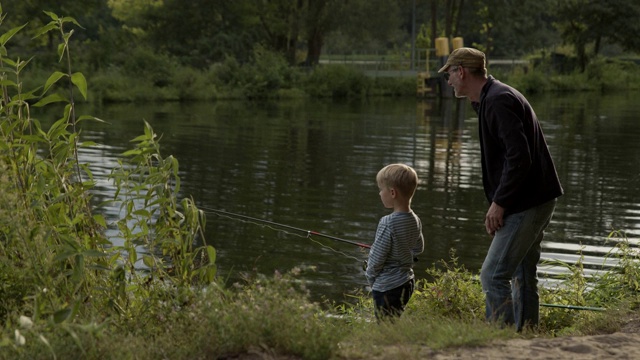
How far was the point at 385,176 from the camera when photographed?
633cm

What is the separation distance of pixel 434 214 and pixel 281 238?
120 inches

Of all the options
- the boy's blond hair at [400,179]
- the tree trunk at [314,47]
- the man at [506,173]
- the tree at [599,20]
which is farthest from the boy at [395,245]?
the tree at [599,20]

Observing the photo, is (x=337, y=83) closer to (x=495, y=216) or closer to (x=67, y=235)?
(x=495, y=216)

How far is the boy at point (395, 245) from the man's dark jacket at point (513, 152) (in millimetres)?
472

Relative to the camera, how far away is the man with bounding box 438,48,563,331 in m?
5.94

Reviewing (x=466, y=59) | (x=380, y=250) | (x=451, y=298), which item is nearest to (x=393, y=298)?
(x=380, y=250)

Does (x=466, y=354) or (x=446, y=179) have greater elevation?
(x=466, y=354)

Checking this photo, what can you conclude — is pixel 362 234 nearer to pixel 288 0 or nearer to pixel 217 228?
pixel 217 228

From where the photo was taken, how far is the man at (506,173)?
19.5 feet

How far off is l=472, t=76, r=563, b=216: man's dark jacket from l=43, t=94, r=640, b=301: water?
3217mm

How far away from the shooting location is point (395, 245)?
640cm

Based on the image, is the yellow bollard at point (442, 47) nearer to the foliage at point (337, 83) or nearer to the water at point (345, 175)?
the foliage at point (337, 83)

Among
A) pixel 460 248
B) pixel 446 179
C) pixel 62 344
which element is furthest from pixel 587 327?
pixel 446 179

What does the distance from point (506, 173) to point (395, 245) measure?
80 cm
